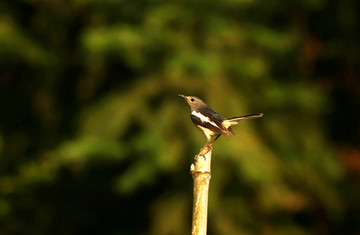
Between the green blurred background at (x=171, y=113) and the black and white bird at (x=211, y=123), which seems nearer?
the black and white bird at (x=211, y=123)

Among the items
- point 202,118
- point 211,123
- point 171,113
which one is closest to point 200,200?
point 211,123

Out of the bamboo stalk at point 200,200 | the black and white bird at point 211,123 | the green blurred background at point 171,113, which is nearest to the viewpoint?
the bamboo stalk at point 200,200

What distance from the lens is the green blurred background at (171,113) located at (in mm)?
8102

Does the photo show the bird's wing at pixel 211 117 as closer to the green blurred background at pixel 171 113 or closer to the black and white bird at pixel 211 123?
the black and white bird at pixel 211 123

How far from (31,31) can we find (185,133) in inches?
167

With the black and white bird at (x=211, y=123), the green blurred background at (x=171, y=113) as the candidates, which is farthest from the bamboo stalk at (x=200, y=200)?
the green blurred background at (x=171, y=113)

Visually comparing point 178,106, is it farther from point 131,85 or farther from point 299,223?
point 299,223

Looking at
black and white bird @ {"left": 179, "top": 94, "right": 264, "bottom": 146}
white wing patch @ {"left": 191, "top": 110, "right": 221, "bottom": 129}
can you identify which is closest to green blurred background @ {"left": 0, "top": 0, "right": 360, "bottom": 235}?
white wing patch @ {"left": 191, "top": 110, "right": 221, "bottom": 129}

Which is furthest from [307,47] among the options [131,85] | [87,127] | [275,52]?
[87,127]

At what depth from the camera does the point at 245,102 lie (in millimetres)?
8469

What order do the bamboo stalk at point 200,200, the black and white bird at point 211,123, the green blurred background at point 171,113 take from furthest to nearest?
the green blurred background at point 171,113, the black and white bird at point 211,123, the bamboo stalk at point 200,200

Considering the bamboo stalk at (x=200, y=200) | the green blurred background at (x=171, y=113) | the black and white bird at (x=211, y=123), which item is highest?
the green blurred background at (x=171, y=113)

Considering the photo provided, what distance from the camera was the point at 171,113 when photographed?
8.11 meters

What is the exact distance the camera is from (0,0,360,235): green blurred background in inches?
319
